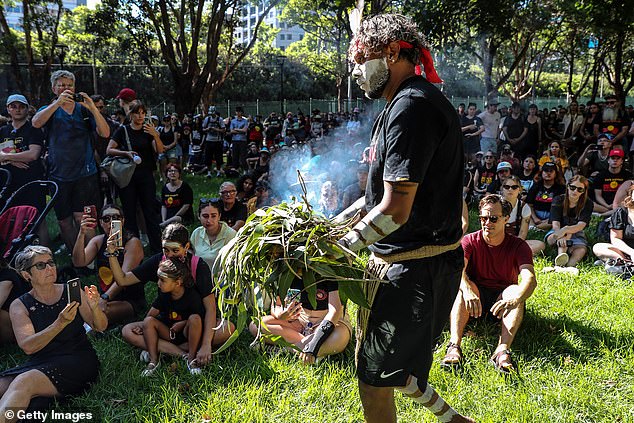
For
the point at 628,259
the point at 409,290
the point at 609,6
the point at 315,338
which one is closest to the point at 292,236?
the point at 409,290

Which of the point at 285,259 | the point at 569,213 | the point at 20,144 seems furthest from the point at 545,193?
the point at 20,144

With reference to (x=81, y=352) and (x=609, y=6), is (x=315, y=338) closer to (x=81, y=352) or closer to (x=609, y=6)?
(x=81, y=352)

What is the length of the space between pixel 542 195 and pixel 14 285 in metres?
6.59

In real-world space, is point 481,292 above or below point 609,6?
below

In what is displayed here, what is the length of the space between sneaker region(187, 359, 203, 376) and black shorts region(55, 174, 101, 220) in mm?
3067

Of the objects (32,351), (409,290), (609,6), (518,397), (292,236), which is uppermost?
(609,6)

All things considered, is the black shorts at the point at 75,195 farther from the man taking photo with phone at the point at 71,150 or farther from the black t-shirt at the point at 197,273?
the black t-shirt at the point at 197,273

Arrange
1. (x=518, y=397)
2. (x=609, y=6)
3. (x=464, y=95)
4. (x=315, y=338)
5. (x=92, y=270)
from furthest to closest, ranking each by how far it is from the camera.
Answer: (x=464, y=95) → (x=609, y=6) → (x=92, y=270) → (x=315, y=338) → (x=518, y=397)

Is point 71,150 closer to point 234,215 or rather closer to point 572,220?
point 234,215

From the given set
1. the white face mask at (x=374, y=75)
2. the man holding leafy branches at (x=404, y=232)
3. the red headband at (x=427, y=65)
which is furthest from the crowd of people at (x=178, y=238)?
the red headband at (x=427, y=65)

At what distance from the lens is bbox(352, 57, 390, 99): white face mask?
8.09 feet

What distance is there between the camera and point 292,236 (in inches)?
92.9

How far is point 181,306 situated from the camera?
4.46 m

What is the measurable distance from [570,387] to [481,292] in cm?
119
